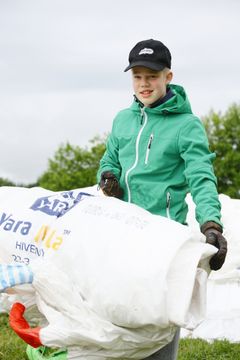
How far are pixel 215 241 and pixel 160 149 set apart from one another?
20.9 inches

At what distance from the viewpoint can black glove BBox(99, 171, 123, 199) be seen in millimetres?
3613

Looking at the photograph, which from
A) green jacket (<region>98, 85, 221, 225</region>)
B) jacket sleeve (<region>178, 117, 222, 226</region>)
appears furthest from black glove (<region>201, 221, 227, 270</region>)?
A: green jacket (<region>98, 85, 221, 225</region>)

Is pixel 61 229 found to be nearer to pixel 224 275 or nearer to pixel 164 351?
pixel 164 351

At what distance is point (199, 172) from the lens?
3371 mm

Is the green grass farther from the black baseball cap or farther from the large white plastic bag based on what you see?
the black baseball cap

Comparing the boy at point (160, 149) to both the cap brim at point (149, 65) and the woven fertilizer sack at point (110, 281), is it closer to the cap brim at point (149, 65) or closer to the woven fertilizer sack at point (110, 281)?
the cap brim at point (149, 65)

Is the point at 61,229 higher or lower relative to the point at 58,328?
higher

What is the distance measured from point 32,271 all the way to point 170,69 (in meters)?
1.19

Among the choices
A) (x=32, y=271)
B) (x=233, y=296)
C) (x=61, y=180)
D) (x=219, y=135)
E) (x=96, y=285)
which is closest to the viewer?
(x=96, y=285)

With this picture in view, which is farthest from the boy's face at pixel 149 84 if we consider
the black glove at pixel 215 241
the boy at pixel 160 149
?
the black glove at pixel 215 241

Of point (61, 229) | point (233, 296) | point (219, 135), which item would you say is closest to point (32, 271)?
point (61, 229)

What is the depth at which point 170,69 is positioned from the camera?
365 cm

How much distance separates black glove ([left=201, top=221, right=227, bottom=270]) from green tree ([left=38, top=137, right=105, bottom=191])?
13.7 m

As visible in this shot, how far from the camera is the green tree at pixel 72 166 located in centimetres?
1714
